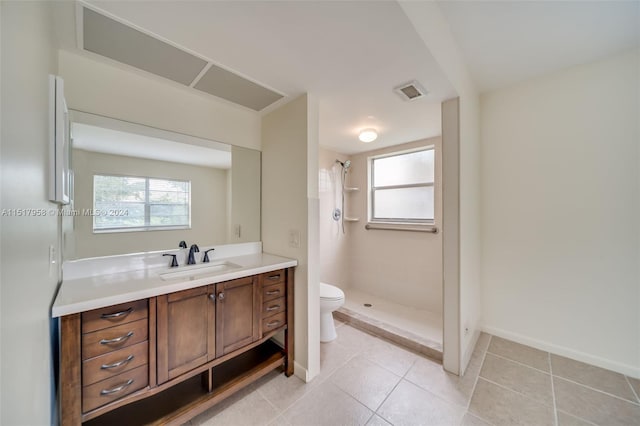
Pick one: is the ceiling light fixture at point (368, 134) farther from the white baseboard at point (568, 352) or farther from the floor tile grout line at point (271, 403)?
the floor tile grout line at point (271, 403)

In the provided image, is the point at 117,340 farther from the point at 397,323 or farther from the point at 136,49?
the point at 397,323

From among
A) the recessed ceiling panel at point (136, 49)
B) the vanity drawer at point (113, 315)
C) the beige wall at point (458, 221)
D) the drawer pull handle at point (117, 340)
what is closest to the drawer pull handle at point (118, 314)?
the vanity drawer at point (113, 315)

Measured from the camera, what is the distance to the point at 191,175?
1.82 meters

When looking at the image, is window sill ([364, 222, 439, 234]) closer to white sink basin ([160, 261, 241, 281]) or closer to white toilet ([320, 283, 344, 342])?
white toilet ([320, 283, 344, 342])

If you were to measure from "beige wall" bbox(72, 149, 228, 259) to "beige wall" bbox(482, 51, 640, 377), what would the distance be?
264 cm

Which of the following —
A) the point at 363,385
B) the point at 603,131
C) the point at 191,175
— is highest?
the point at 603,131

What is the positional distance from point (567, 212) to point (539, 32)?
1.44m

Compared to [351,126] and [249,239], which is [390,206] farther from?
[249,239]

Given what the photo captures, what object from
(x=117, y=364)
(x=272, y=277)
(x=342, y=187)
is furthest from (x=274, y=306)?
(x=342, y=187)

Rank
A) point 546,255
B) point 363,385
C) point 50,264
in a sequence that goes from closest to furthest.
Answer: point 50,264, point 363,385, point 546,255

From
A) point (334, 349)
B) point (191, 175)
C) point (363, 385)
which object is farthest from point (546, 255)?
point (191, 175)

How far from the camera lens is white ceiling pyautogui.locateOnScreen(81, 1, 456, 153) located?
3.55 feet

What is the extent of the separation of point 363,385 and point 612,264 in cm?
218

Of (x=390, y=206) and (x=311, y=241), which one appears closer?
(x=311, y=241)
